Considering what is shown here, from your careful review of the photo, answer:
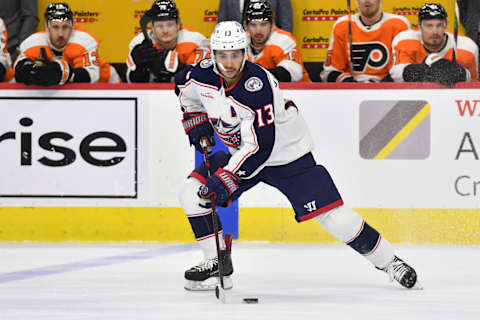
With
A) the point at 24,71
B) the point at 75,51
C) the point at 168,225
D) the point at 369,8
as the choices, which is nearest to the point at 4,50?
the point at 75,51

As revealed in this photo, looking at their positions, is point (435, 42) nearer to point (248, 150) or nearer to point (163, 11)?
point (163, 11)

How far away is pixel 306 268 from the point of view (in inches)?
178

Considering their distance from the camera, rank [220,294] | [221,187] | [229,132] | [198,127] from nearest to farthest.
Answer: [221,187] → [220,294] → [229,132] → [198,127]

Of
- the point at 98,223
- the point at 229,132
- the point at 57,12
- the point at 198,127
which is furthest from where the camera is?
the point at 57,12

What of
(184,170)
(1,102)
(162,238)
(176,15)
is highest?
(176,15)

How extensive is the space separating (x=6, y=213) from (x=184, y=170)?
3.69 ft

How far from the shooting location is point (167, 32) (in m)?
5.55

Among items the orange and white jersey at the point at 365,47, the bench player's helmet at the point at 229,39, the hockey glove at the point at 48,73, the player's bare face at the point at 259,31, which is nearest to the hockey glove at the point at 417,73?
the orange and white jersey at the point at 365,47

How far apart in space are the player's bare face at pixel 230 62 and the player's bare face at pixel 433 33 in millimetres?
2163

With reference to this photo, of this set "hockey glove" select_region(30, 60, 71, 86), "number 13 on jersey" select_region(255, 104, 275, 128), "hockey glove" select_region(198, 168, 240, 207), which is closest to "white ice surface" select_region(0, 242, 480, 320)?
"hockey glove" select_region(198, 168, 240, 207)

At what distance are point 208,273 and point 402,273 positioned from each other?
872mm

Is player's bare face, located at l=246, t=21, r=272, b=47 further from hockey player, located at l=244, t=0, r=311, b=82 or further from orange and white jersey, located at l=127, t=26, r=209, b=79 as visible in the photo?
orange and white jersey, located at l=127, t=26, r=209, b=79

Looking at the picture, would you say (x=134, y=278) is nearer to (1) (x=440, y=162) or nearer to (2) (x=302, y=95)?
(2) (x=302, y=95)

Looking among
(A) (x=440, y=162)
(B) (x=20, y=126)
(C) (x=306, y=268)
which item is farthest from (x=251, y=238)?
(B) (x=20, y=126)
